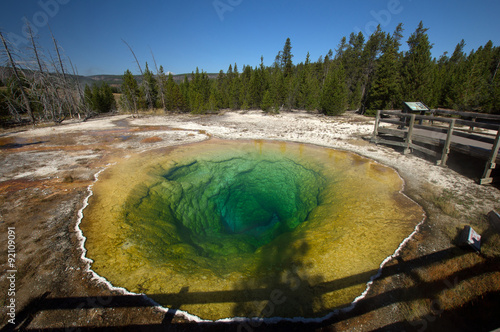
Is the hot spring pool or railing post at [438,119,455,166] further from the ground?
railing post at [438,119,455,166]

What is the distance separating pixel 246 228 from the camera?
8938 millimetres

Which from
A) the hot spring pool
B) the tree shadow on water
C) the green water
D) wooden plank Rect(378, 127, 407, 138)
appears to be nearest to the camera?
the tree shadow on water

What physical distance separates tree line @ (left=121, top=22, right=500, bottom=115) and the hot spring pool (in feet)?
69.3

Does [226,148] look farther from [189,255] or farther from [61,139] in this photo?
[61,139]

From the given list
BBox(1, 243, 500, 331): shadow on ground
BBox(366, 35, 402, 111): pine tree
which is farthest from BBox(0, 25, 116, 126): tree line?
BBox(366, 35, 402, 111): pine tree

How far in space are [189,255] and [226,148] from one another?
8.91 meters

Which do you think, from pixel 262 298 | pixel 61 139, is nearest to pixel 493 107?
pixel 262 298

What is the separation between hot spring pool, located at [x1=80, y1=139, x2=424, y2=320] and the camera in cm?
379

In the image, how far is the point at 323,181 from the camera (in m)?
8.95

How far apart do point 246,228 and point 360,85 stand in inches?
1563

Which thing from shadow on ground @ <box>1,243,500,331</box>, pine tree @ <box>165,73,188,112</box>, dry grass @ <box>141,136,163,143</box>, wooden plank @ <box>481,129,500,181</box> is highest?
pine tree @ <box>165,73,188,112</box>

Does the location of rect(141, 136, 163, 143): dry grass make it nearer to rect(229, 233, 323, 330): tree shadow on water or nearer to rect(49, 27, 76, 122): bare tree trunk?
rect(229, 233, 323, 330): tree shadow on water

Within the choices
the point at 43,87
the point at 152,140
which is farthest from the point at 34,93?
the point at 152,140

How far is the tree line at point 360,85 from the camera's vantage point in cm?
2453
